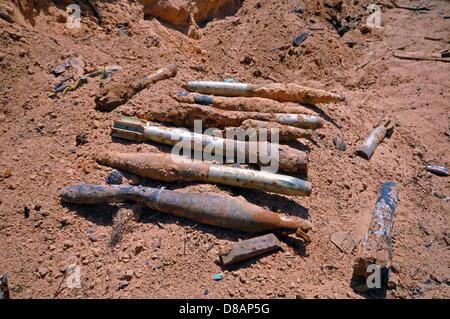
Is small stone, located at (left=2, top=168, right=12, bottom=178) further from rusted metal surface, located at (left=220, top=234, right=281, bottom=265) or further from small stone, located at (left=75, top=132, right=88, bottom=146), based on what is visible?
rusted metal surface, located at (left=220, top=234, right=281, bottom=265)

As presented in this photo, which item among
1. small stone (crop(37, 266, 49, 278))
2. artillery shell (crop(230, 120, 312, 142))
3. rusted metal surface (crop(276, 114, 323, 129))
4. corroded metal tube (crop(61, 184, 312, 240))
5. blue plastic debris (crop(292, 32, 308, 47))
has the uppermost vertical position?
blue plastic debris (crop(292, 32, 308, 47))

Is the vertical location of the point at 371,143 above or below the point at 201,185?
above

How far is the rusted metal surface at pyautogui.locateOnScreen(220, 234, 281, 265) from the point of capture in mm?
3316

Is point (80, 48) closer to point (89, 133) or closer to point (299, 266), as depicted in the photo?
point (89, 133)

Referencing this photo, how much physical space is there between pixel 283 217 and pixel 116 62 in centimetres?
406

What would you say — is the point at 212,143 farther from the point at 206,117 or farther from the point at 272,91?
the point at 272,91

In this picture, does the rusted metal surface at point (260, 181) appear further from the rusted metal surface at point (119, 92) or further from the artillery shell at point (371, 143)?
the rusted metal surface at point (119, 92)

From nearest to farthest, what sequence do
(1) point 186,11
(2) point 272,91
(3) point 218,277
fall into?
(3) point 218,277 → (2) point 272,91 → (1) point 186,11

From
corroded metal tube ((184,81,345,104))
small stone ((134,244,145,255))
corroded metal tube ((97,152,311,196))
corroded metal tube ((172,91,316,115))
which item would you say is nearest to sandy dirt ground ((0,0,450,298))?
small stone ((134,244,145,255))

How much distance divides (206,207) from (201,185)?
0.41 m

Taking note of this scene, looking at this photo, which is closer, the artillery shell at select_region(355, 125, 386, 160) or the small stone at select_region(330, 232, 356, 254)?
the small stone at select_region(330, 232, 356, 254)

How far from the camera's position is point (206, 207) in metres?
3.54

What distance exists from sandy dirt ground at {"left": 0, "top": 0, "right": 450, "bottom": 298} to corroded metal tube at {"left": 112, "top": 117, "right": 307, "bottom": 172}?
A: 0.15 metres

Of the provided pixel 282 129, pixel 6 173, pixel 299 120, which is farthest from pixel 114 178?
pixel 299 120
